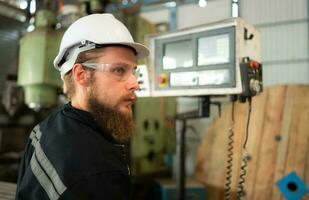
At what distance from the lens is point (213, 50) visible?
→ 171 cm

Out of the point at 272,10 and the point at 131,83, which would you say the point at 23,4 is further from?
the point at 272,10

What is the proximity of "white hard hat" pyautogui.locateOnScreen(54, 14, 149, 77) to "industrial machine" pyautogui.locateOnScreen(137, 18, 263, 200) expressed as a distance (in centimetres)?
62

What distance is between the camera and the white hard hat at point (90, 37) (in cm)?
110

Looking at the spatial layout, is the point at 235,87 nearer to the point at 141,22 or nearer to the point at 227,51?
the point at 227,51

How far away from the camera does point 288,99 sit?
264cm

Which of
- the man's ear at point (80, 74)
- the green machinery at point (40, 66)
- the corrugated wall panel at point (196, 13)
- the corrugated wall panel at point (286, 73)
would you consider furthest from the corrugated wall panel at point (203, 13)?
the man's ear at point (80, 74)

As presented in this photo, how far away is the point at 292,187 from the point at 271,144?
37 centimetres

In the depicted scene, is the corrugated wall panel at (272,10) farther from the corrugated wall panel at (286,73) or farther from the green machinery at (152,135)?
the green machinery at (152,135)

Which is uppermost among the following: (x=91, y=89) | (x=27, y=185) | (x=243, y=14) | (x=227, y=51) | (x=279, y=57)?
(x=243, y=14)

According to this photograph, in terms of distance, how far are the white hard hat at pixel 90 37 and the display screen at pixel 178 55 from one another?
2.17ft

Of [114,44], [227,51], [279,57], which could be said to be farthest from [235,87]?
[279,57]

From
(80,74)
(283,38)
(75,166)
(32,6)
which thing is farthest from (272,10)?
(75,166)

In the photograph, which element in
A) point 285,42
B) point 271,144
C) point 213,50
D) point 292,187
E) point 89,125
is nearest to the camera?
point 89,125

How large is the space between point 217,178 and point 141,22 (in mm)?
1492
